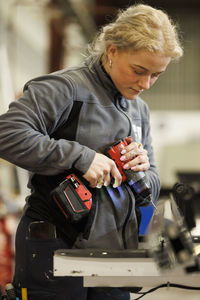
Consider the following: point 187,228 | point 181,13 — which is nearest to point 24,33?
point 181,13

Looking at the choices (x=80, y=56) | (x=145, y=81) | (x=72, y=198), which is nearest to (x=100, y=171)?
(x=72, y=198)

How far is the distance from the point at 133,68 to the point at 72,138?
0.25m

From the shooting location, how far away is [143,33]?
3.76ft

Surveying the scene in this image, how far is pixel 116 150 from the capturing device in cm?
119

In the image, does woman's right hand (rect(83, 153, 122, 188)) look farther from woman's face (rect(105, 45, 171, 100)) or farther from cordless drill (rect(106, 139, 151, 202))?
woman's face (rect(105, 45, 171, 100))

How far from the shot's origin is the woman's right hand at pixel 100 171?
112 centimetres

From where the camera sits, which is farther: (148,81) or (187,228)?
(148,81)

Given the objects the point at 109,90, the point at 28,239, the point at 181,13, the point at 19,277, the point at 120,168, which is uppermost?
the point at 181,13

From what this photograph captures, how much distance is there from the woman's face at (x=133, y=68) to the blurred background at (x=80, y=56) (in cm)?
411

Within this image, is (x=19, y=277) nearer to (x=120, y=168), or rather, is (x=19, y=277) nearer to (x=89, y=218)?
(x=89, y=218)

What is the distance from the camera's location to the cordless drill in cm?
119

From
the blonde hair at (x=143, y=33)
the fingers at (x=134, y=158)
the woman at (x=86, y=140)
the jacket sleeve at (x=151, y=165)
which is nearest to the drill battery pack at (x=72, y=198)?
the woman at (x=86, y=140)

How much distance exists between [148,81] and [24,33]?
5.13m

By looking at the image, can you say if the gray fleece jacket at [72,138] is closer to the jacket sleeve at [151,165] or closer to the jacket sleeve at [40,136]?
the jacket sleeve at [40,136]
